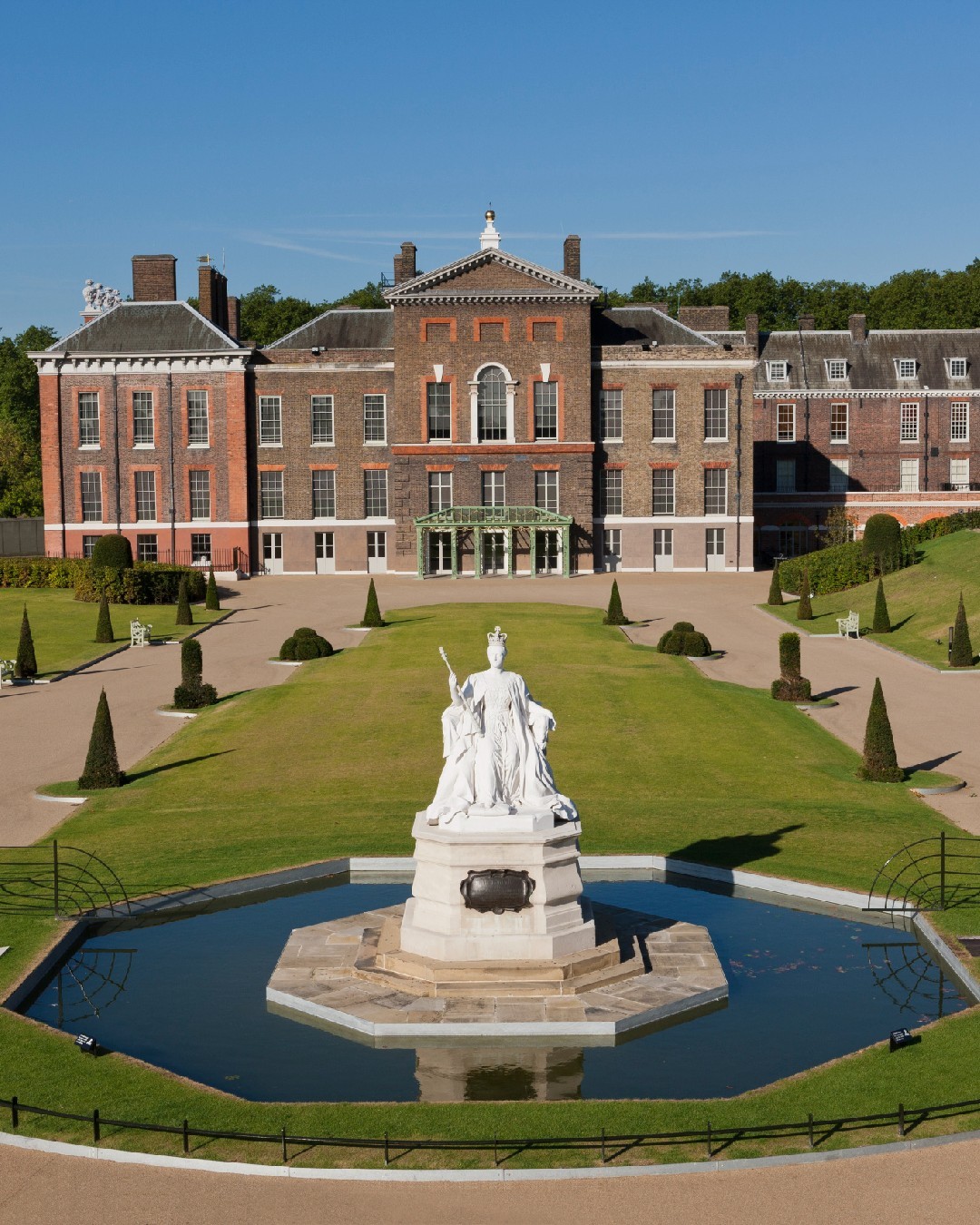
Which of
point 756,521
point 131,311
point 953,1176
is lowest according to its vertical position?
point 953,1176

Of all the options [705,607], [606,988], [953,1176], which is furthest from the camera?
[705,607]

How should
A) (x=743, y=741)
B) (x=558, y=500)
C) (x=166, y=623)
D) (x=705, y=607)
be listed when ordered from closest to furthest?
(x=743, y=741)
(x=166, y=623)
(x=705, y=607)
(x=558, y=500)

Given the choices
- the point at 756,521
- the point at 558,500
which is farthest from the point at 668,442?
the point at 756,521

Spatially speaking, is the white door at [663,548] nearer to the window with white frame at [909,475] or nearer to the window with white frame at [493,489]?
the window with white frame at [493,489]

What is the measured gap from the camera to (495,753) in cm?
2000

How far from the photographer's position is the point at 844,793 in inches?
1246

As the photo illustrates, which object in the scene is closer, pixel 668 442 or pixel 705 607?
pixel 705 607

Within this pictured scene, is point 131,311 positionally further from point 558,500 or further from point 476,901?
point 476,901

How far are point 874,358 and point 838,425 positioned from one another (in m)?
5.03

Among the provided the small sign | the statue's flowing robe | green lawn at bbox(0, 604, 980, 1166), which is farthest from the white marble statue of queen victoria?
the small sign

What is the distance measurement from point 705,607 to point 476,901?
43.6m

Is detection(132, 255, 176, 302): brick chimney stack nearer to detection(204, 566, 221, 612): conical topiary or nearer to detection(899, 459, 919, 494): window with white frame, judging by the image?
detection(204, 566, 221, 612): conical topiary

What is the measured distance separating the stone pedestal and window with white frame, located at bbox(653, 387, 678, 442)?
57293 mm

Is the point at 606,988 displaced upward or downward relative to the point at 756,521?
downward
